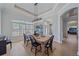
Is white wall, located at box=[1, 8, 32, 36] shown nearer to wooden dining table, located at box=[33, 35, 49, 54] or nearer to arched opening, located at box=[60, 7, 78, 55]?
wooden dining table, located at box=[33, 35, 49, 54]

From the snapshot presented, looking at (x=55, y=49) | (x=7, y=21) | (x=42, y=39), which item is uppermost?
(x=7, y=21)

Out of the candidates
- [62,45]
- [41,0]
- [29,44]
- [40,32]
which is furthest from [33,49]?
[41,0]

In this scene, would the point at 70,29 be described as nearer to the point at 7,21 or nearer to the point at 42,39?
the point at 42,39

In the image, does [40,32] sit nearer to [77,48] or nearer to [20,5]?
[20,5]

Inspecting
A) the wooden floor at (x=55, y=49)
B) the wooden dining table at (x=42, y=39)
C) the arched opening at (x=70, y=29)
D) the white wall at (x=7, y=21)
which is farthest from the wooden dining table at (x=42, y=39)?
the white wall at (x=7, y=21)

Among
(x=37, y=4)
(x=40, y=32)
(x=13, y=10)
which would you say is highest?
(x=37, y=4)

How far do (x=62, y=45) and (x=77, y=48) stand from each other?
14.3 inches

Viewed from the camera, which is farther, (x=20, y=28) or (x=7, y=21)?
(x=20, y=28)

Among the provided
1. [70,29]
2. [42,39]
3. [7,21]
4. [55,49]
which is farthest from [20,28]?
[70,29]

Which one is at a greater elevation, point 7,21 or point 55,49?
point 7,21

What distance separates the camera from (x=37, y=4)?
2.34m

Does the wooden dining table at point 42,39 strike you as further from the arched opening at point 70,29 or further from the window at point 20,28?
the arched opening at point 70,29

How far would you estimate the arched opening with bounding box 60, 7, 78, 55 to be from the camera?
233cm

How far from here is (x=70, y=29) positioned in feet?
7.79
